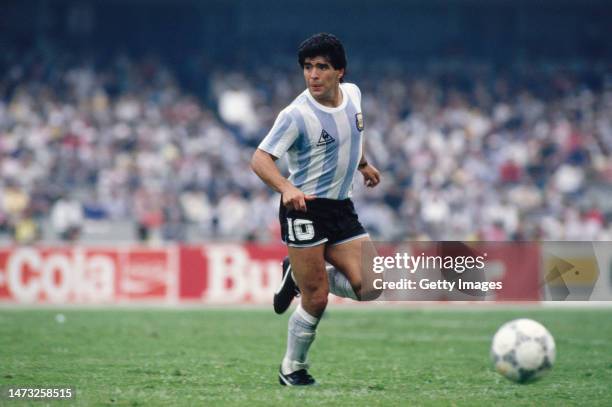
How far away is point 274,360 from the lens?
9781 millimetres

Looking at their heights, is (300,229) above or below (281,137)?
below

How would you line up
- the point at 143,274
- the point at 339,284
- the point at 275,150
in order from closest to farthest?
1. the point at 275,150
2. the point at 339,284
3. the point at 143,274

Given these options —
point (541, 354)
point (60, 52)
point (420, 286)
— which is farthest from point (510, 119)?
point (541, 354)

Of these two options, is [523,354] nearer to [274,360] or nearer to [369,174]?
[369,174]

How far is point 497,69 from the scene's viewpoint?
102ft

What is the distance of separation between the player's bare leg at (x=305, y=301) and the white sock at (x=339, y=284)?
0.56 ft

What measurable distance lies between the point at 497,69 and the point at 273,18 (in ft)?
23.0

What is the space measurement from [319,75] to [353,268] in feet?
4.77

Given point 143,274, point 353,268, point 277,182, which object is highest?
point 277,182

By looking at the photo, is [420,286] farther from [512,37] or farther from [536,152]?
[512,37]

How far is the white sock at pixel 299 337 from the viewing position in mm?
7602

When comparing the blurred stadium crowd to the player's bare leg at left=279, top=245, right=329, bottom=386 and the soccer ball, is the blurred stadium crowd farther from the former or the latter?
the soccer ball

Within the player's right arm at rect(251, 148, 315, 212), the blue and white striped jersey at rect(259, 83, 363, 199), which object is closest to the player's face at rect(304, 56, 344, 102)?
the blue and white striped jersey at rect(259, 83, 363, 199)

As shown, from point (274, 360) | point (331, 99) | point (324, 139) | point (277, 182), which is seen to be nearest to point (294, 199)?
point (277, 182)
